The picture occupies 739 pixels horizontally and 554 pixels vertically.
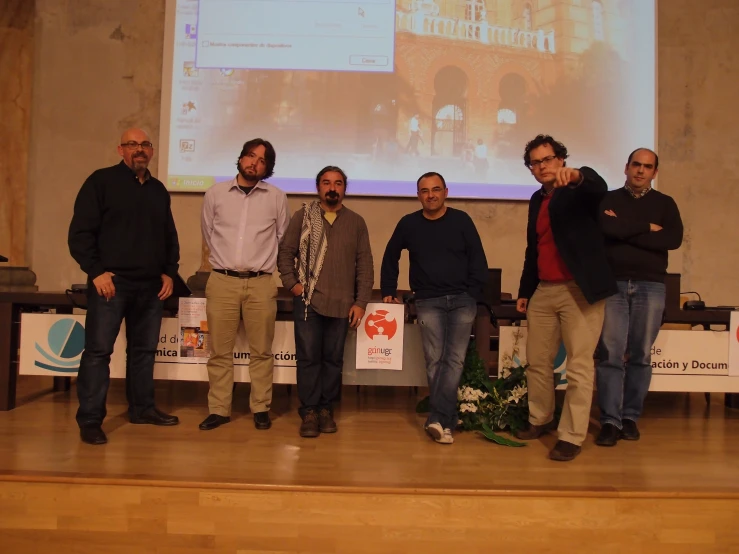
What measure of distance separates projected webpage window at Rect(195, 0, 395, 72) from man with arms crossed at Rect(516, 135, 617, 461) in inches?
123

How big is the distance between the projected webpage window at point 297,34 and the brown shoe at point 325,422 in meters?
3.47

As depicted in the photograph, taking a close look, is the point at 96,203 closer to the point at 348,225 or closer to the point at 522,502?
the point at 348,225

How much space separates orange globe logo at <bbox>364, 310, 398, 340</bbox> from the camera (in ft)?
10.8

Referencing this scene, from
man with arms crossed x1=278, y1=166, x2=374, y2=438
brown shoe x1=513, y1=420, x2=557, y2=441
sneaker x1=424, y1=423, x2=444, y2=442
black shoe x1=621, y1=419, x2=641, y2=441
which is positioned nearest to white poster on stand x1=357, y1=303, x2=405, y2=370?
man with arms crossed x1=278, y1=166, x2=374, y2=438

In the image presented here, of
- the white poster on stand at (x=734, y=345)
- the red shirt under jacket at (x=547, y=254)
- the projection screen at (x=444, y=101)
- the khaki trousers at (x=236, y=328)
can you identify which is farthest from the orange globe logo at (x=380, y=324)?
the projection screen at (x=444, y=101)

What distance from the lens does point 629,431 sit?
310 cm

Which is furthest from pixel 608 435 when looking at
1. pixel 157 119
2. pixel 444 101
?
pixel 157 119

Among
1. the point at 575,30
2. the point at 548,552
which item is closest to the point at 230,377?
the point at 548,552

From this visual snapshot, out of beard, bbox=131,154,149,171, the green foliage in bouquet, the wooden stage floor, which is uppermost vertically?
beard, bbox=131,154,149,171

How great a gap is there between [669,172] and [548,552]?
15.5 feet

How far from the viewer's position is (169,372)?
339cm

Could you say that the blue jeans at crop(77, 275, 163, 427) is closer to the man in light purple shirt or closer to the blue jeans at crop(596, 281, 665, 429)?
the man in light purple shirt

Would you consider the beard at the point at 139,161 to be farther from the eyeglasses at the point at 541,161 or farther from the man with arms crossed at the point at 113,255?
the eyeglasses at the point at 541,161

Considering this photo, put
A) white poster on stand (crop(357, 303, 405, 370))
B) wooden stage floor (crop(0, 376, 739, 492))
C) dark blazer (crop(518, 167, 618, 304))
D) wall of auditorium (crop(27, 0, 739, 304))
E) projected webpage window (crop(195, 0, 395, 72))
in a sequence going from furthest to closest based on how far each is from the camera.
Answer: wall of auditorium (crop(27, 0, 739, 304))
projected webpage window (crop(195, 0, 395, 72))
white poster on stand (crop(357, 303, 405, 370))
dark blazer (crop(518, 167, 618, 304))
wooden stage floor (crop(0, 376, 739, 492))
